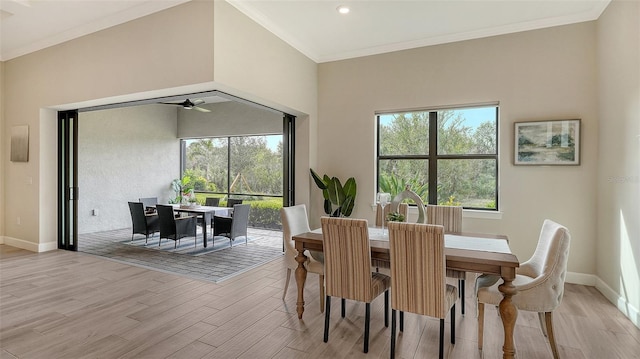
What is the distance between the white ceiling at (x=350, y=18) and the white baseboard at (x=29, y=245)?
3.12 metres

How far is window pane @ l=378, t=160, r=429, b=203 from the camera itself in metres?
4.94

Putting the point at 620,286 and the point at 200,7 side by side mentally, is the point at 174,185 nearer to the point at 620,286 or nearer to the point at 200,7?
the point at 200,7

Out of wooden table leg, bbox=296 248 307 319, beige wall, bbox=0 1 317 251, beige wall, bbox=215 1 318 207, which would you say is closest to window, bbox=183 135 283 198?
beige wall, bbox=215 1 318 207

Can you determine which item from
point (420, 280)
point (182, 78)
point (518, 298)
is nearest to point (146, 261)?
point (182, 78)

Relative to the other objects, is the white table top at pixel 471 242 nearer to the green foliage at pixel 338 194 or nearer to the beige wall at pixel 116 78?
the green foliage at pixel 338 194

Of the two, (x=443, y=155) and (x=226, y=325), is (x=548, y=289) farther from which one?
(x=443, y=155)

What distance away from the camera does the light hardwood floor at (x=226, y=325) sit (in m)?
2.49

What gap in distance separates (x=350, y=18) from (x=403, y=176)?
2.33 metres

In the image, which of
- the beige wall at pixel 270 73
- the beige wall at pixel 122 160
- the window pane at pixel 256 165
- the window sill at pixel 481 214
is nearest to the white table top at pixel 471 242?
the window sill at pixel 481 214

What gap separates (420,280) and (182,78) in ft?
10.6

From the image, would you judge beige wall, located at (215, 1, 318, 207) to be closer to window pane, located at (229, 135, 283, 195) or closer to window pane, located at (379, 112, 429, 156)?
window pane, located at (379, 112, 429, 156)

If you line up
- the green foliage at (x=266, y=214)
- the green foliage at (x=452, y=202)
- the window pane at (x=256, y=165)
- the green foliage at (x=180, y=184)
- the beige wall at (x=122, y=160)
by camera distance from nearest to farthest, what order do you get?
the green foliage at (x=452, y=202), the beige wall at (x=122, y=160), the green foliage at (x=266, y=214), the window pane at (x=256, y=165), the green foliage at (x=180, y=184)

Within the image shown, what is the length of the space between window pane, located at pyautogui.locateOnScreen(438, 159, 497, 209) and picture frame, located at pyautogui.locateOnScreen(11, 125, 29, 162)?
644 cm

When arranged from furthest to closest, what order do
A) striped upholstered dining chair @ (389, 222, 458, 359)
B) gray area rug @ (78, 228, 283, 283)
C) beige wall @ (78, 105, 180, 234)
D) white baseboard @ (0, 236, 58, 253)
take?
beige wall @ (78, 105, 180, 234), white baseboard @ (0, 236, 58, 253), gray area rug @ (78, 228, 283, 283), striped upholstered dining chair @ (389, 222, 458, 359)
